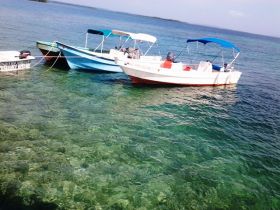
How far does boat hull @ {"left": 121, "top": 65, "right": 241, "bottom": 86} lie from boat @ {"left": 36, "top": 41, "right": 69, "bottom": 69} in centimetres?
615

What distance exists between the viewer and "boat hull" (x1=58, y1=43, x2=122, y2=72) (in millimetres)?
24375

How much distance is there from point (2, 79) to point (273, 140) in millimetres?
16490

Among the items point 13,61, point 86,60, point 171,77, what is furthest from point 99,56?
point 13,61

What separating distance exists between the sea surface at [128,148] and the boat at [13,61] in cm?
75

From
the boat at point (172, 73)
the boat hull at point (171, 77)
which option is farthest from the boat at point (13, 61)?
the boat hull at point (171, 77)

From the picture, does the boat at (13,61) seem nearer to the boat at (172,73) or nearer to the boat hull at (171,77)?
the boat at (172,73)

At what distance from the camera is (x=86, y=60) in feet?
82.7

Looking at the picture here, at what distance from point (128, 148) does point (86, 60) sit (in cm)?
1416

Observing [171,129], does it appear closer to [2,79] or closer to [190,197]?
[190,197]

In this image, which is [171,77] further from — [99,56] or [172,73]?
[99,56]

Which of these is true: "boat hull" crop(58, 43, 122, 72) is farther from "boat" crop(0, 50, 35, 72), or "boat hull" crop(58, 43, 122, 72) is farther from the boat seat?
the boat seat

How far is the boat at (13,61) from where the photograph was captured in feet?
69.5

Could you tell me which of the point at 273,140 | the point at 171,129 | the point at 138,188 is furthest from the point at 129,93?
the point at 138,188

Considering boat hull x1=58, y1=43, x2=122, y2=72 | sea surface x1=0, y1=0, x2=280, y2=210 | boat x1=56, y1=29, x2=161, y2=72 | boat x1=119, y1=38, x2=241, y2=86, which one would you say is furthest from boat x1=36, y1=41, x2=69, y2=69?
boat x1=119, y1=38, x2=241, y2=86
